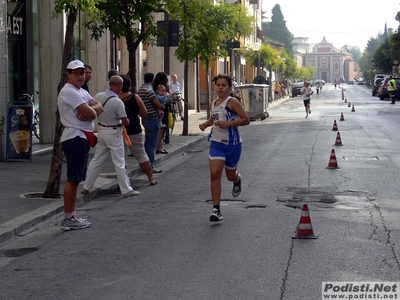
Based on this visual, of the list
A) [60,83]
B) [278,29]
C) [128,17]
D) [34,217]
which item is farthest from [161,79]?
[278,29]

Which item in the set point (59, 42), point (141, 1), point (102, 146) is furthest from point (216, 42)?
point (102, 146)

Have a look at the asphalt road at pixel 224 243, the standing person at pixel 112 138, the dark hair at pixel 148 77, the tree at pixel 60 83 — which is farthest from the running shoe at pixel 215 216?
the dark hair at pixel 148 77

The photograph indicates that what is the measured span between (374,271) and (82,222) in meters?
3.86

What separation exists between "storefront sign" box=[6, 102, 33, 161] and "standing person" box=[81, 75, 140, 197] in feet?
15.1

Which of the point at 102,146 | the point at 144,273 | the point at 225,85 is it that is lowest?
the point at 144,273

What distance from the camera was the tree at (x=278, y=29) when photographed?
15938cm

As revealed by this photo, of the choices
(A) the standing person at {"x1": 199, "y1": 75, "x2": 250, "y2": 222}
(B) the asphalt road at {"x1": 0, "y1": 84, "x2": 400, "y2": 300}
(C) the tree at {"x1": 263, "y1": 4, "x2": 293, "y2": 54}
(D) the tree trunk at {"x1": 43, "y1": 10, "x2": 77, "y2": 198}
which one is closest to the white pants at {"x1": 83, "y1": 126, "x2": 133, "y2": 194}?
(B) the asphalt road at {"x1": 0, "y1": 84, "x2": 400, "y2": 300}

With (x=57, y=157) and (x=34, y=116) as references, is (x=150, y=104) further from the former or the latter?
(x=34, y=116)

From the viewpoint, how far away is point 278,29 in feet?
525

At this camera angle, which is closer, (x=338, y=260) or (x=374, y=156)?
(x=338, y=260)

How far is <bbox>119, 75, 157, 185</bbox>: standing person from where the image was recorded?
13559 millimetres

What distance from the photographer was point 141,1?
1789cm

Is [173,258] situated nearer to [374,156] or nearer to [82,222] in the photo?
[82,222]

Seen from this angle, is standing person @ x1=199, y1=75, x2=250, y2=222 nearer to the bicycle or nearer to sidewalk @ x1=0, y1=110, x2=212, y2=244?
sidewalk @ x1=0, y1=110, x2=212, y2=244
